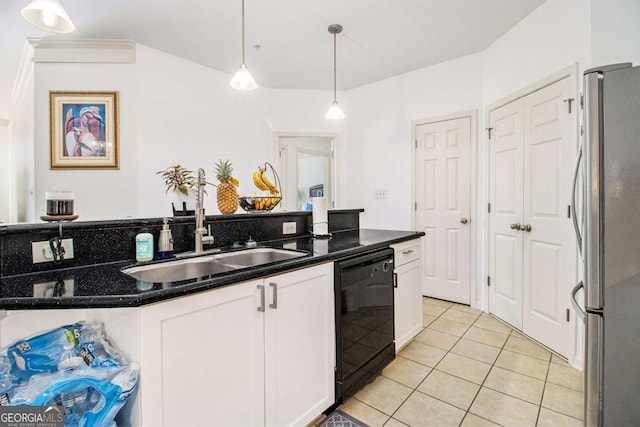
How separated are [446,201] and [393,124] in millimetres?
1169

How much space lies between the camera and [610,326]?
1.20 meters

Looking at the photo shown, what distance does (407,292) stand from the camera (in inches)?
88.1

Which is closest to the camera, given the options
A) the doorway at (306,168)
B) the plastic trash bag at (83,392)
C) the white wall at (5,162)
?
the plastic trash bag at (83,392)

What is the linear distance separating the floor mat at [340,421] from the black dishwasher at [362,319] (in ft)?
0.26

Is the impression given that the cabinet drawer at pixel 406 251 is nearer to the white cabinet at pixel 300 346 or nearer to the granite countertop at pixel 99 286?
the white cabinet at pixel 300 346

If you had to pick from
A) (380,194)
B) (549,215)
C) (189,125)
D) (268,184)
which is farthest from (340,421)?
(189,125)

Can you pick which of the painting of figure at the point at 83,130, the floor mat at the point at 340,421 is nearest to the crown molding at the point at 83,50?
the painting of figure at the point at 83,130

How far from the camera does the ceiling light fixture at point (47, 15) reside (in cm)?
146

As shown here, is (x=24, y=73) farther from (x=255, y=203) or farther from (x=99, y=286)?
(x=99, y=286)

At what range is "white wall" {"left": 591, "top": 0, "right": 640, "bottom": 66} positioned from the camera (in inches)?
77.0

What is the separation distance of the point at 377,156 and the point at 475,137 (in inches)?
46.3

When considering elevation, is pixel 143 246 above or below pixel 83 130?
below

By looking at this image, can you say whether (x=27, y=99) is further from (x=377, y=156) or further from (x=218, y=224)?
(x=377, y=156)

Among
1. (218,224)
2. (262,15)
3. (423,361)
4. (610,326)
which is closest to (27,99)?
(262,15)
